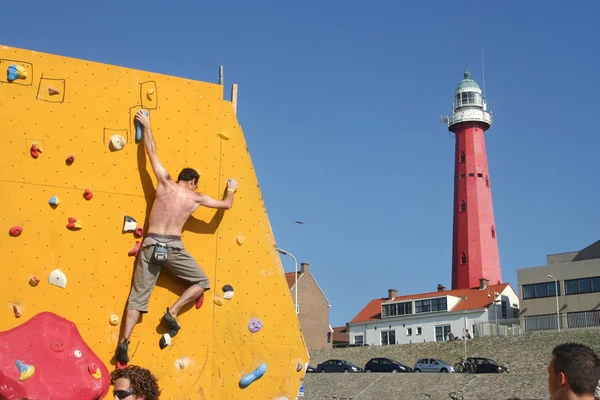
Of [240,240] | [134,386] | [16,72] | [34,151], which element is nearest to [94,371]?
[240,240]

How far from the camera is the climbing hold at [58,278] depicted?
26.7 ft

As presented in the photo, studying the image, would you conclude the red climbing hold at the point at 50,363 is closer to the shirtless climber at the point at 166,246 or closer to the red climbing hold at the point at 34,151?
the shirtless climber at the point at 166,246

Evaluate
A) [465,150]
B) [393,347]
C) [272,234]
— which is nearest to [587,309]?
[393,347]

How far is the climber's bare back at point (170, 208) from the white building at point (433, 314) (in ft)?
185

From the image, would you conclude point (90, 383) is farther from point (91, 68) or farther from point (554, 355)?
point (554, 355)

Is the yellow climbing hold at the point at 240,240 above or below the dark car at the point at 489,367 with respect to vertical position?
above

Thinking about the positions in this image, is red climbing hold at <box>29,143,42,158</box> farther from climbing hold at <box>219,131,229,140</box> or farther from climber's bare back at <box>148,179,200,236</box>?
climbing hold at <box>219,131,229,140</box>

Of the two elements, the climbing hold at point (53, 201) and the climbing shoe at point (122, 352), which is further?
the climbing hold at point (53, 201)

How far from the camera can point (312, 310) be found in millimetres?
77375

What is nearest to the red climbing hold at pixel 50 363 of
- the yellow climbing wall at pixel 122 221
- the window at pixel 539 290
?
the yellow climbing wall at pixel 122 221

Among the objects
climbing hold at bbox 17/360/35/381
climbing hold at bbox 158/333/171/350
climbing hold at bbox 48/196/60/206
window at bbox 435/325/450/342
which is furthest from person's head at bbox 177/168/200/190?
window at bbox 435/325/450/342

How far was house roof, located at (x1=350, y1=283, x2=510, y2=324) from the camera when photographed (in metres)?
67.4

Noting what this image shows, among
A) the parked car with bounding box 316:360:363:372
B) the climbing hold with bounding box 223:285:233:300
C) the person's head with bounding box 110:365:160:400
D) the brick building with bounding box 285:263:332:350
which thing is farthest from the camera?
the brick building with bounding box 285:263:332:350

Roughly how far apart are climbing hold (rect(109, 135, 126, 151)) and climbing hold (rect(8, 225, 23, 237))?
4.37 feet
